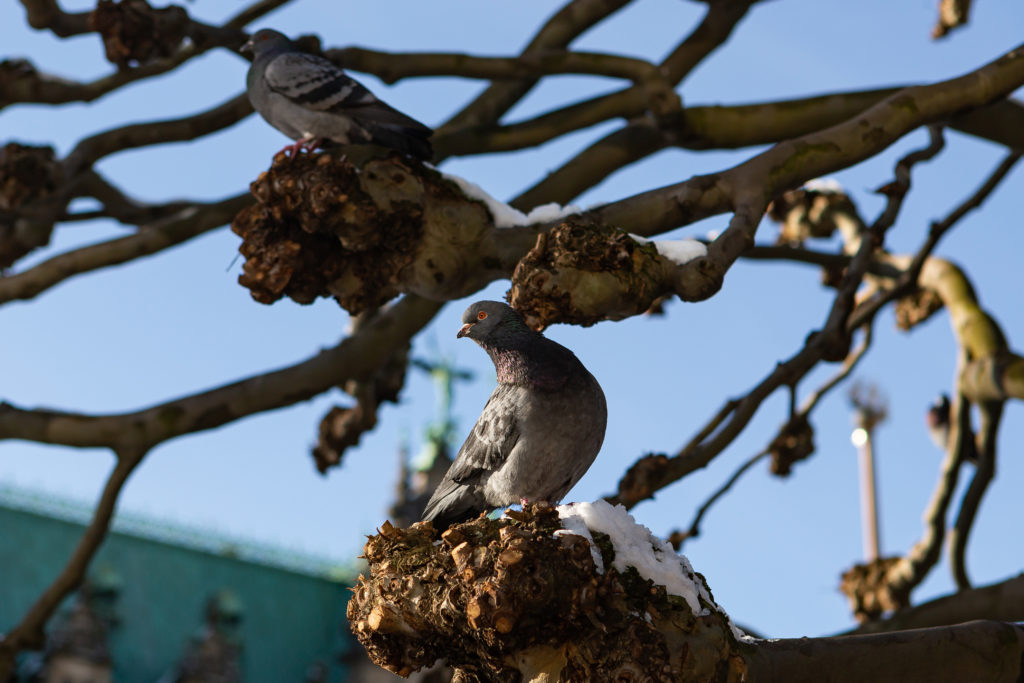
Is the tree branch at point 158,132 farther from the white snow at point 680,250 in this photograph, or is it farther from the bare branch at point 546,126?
the white snow at point 680,250

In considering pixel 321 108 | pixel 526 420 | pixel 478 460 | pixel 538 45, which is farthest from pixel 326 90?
pixel 526 420

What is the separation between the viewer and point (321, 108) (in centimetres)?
619

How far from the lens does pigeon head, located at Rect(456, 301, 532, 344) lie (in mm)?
3793

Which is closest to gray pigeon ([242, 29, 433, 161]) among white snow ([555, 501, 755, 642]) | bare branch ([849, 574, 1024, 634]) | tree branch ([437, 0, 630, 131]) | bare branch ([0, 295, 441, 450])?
bare branch ([0, 295, 441, 450])

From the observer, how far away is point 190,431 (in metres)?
7.49

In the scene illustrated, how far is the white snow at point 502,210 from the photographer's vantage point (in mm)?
5445

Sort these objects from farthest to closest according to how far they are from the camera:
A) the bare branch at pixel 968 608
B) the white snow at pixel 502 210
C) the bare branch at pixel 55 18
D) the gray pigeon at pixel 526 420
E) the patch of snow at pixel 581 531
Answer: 1. the bare branch at pixel 55 18
2. the bare branch at pixel 968 608
3. the white snow at pixel 502 210
4. the gray pigeon at pixel 526 420
5. the patch of snow at pixel 581 531

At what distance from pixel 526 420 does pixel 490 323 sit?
352 mm

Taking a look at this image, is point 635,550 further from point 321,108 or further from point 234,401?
point 234,401

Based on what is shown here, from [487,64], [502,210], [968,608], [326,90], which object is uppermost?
[487,64]

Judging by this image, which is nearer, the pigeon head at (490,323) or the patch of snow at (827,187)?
the pigeon head at (490,323)

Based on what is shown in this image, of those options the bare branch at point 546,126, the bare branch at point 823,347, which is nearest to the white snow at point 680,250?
the bare branch at point 823,347

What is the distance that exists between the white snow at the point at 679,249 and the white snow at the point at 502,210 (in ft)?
2.44

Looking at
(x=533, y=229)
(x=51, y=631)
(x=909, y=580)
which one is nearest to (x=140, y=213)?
(x=533, y=229)
